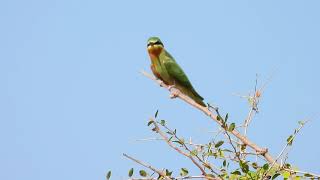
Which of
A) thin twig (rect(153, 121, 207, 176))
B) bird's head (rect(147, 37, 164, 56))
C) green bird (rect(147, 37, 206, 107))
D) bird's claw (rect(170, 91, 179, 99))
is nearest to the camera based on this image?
thin twig (rect(153, 121, 207, 176))

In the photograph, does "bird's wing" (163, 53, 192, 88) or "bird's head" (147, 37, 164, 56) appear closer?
"bird's wing" (163, 53, 192, 88)

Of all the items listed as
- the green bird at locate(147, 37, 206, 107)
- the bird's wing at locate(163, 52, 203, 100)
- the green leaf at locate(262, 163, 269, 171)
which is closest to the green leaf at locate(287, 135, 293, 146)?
the green leaf at locate(262, 163, 269, 171)

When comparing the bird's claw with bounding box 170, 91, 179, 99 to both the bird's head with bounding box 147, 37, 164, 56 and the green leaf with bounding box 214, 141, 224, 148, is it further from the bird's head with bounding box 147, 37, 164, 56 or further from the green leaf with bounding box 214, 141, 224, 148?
the bird's head with bounding box 147, 37, 164, 56

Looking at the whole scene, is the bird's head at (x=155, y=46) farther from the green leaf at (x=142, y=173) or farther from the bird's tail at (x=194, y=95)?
the green leaf at (x=142, y=173)

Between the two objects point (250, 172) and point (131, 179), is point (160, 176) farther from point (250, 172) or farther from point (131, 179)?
point (250, 172)

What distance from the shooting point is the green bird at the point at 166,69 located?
23.7ft

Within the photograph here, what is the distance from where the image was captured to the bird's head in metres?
7.51

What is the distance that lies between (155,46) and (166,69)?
0.38 meters

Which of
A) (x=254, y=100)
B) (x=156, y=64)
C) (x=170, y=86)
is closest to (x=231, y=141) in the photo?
(x=254, y=100)

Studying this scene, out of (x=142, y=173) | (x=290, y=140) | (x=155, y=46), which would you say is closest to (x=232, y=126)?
(x=290, y=140)

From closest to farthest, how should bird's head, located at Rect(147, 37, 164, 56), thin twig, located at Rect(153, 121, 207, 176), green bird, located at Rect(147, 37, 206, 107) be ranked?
1. thin twig, located at Rect(153, 121, 207, 176)
2. green bird, located at Rect(147, 37, 206, 107)
3. bird's head, located at Rect(147, 37, 164, 56)

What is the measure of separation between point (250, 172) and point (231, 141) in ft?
0.80

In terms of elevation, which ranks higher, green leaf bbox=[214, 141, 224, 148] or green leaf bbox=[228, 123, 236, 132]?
green leaf bbox=[228, 123, 236, 132]

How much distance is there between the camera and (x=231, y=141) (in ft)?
12.9
